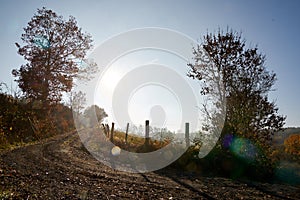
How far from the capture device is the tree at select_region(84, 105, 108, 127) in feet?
176

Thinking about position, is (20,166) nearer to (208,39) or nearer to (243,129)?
(243,129)

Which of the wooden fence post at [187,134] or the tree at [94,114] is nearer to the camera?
the wooden fence post at [187,134]

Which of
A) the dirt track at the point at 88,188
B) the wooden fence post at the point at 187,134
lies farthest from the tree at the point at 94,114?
the dirt track at the point at 88,188

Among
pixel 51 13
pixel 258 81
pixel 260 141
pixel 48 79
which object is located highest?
pixel 51 13

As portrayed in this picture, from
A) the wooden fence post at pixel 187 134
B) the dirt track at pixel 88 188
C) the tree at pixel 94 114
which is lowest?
the dirt track at pixel 88 188

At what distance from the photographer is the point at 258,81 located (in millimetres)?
14977

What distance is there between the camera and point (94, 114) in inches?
2191

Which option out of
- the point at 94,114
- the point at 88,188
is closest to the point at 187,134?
the point at 88,188

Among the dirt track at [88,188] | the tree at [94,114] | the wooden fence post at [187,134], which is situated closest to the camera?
the dirt track at [88,188]

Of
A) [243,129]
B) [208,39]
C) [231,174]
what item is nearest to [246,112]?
[243,129]

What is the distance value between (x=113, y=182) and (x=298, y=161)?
1330 cm

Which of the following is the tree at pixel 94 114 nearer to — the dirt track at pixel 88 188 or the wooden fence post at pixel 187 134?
the wooden fence post at pixel 187 134

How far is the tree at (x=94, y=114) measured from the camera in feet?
176

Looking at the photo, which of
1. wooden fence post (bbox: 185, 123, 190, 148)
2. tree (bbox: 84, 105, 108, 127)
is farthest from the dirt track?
tree (bbox: 84, 105, 108, 127)
